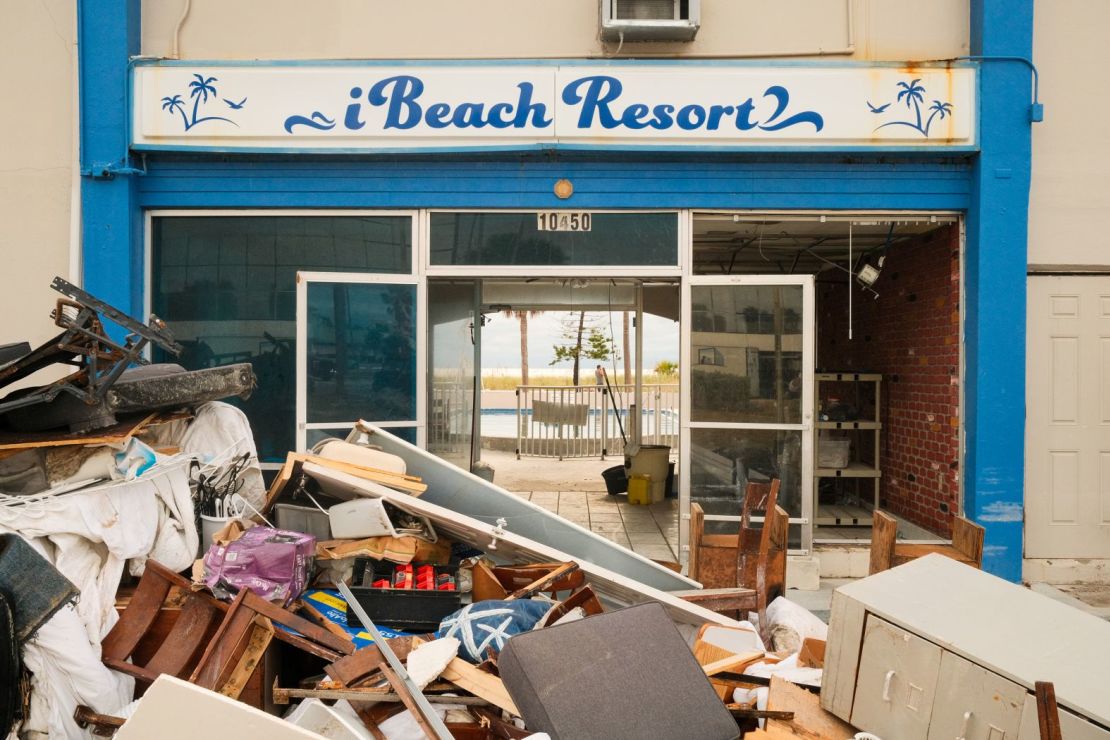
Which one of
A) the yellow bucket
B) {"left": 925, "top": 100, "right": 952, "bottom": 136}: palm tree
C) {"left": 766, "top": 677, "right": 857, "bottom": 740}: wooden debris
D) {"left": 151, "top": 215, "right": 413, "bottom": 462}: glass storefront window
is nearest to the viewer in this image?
{"left": 766, "top": 677, "right": 857, "bottom": 740}: wooden debris

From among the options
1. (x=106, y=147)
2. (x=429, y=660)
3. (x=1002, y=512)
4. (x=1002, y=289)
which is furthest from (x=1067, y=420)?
(x=106, y=147)

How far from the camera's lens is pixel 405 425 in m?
6.40

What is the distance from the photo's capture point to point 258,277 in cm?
646

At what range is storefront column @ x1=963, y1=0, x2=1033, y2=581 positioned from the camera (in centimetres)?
621

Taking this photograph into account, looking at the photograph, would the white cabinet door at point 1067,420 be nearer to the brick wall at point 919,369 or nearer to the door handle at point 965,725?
the brick wall at point 919,369

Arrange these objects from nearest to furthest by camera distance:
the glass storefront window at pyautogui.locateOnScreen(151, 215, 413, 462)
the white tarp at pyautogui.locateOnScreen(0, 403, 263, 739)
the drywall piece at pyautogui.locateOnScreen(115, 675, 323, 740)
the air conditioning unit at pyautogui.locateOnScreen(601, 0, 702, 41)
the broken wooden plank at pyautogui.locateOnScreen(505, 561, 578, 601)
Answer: the drywall piece at pyautogui.locateOnScreen(115, 675, 323, 740) < the white tarp at pyautogui.locateOnScreen(0, 403, 263, 739) < the broken wooden plank at pyautogui.locateOnScreen(505, 561, 578, 601) < the air conditioning unit at pyautogui.locateOnScreen(601, 0, 702, 41) < the glass storefront window at pyautogui.locateOnScreen(151, 215, 413, 462)

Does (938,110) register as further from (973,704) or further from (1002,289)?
(973,704)

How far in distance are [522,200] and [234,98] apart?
2368mm

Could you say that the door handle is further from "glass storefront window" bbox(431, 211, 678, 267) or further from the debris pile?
"glass storefront window" bbox(431, 211, 678, 267)

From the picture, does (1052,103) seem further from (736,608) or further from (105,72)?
(105,72)

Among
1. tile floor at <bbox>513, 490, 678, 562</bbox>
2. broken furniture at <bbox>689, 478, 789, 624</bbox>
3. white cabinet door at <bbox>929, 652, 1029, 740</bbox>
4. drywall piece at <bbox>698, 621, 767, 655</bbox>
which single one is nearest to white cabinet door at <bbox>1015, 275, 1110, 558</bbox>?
broken furniture at <bbox>689, 478, 789, 624</bbox>

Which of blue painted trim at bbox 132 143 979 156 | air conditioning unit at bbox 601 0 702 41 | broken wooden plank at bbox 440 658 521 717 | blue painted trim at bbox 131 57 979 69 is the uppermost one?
air conditioning unit at bbox 601 0 702 41

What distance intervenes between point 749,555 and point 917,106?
375 cm

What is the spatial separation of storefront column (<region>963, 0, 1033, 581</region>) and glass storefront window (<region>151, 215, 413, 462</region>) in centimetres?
459
